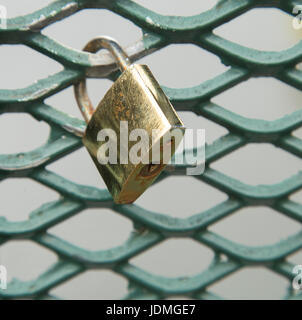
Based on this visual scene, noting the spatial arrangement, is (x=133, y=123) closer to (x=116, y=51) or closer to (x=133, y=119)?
(x=133, y=119)

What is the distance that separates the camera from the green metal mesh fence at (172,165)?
0.79 metres

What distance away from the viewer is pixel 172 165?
2.81 ft

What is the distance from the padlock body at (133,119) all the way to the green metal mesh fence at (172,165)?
0.19 metres

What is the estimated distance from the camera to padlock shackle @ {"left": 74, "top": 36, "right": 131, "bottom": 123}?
660 millimetres

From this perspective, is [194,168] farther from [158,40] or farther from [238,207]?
[158,40]

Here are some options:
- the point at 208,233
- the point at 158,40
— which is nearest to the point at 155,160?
the point at 158,40

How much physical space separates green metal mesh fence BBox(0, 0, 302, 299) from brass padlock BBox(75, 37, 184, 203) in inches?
7.4

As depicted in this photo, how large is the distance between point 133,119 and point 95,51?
0.78 feet

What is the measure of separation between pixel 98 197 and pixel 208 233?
→ 0.24m
